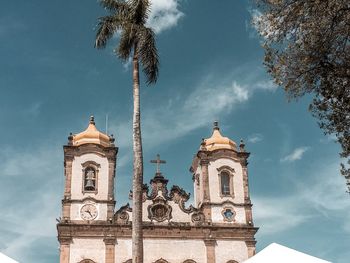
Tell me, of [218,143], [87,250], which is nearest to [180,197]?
[218,143]

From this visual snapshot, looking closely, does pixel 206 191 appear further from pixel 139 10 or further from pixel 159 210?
pixel 139 10

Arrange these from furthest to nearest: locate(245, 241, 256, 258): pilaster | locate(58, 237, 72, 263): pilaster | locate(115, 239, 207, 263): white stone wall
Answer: locate(245, 241, 256, 258): pilaster < locate(115, 239, 207, 263): white stone wall < locate(58, 237, 72, 263): pilaster

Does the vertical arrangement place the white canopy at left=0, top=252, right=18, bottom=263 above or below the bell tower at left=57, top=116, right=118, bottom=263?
below

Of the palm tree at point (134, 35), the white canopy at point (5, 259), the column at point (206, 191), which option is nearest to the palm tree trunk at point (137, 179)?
the palm tree at point (134, 35)

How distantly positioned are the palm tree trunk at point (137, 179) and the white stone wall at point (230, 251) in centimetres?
1873

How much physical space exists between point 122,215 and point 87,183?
299cm

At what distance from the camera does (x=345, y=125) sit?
45.6 feet

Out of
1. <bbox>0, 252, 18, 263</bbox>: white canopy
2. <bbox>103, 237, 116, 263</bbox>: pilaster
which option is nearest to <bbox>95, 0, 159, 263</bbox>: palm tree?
<bbox>0, 252, 18, 263</bbox>: white canopy

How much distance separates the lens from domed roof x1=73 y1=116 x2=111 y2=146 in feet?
119

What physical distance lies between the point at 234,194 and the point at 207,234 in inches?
132

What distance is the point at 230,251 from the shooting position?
112 ft

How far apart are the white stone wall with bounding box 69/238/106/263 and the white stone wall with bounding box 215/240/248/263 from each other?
668 centimetres

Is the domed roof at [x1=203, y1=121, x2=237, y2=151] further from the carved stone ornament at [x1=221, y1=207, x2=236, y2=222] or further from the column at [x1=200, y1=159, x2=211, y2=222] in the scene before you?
the carved stone ornament at [x1=221, y1=207, x2=236, y2=222]

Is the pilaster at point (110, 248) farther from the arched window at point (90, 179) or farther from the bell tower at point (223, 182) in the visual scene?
the bell tower at point (223, 182)
